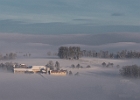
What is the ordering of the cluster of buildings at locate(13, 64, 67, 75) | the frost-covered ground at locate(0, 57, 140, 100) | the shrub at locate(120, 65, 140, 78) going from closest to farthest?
1. the frost-covered ground at locate(0, 57, 140, 100)
2. the shrub at locate(120, 65, 140, 78)
3. the cluster of buildings at locate(13, 64, 67, 75)

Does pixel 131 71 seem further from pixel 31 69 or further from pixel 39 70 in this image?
pixel 31 69

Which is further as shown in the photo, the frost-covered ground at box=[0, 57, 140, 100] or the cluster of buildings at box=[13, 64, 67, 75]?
the cluster of buildings at box=[13, 64, 67, 75]

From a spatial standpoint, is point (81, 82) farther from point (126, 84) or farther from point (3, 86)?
point (3, 86)

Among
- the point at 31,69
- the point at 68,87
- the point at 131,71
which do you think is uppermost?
the point at 31,69

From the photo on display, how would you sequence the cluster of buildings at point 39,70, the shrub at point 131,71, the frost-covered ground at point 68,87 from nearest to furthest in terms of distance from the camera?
1. the frost-covered ground at point 68,87
2. the shrub at point 131,71
3. the cluster of buildings at point 39,70

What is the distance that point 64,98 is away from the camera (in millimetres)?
11125

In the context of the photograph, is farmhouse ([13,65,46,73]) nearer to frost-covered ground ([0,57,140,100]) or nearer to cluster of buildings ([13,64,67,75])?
cluster of buildings ([13,64,67,75])

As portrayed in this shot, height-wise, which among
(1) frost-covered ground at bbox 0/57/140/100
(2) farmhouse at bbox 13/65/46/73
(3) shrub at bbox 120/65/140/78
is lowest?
(1) frost-covered ground at bbox 0/57/140/100

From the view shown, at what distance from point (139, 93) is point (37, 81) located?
345 cm

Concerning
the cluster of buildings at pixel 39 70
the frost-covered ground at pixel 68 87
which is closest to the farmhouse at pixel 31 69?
the cluster of buildings at pixel 39 70

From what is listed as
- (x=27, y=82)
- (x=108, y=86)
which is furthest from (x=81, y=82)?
(x=27, y=82)

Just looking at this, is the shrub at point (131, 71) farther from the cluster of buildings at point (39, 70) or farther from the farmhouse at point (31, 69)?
the farmhouse at point (31, 69)

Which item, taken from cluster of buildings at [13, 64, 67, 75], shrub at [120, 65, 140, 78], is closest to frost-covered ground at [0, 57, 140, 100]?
shrub at [120, 65, 140, 78]

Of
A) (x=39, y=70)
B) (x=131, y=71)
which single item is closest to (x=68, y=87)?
(x=131, y=71)
